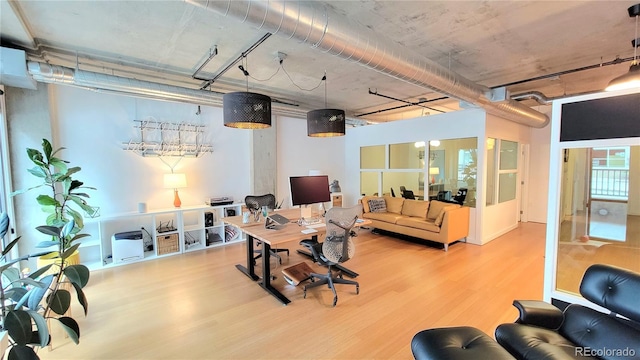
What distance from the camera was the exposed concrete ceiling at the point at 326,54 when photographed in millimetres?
2449

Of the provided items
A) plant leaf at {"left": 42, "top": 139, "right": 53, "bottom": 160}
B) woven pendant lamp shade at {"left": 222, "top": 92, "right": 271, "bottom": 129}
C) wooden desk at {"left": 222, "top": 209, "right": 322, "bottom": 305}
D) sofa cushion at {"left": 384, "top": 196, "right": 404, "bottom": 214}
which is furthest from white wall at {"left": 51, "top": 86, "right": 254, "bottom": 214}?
sofa cushion at {"left": 384, "top": 196, "right": 404, "bottom": 214}

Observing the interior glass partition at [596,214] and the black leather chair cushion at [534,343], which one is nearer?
the black leather chair cushion at [534,343]

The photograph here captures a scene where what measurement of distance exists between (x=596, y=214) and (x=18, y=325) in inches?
179

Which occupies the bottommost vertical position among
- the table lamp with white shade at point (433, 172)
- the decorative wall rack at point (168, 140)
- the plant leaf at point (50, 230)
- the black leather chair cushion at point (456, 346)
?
the black leather chair cushion at point (456, 346)

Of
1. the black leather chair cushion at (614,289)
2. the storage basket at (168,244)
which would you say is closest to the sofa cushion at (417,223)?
the black leather chair cushion at (614,289)

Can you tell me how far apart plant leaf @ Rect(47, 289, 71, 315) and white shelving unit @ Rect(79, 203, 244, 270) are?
9.15ft

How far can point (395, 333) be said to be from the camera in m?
2.37

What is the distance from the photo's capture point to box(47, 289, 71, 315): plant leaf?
5.29ft

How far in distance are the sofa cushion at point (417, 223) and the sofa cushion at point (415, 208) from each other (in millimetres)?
139

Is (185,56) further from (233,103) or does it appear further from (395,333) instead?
(395,333)

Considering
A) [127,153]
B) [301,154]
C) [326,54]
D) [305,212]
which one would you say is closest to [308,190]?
[305,212]

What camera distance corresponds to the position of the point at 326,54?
3428 millimetres

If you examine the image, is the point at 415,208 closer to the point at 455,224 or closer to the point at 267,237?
the point at 455,224

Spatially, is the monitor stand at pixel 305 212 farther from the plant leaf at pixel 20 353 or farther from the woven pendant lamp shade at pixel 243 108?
the plant leaf at pixel 20 353
